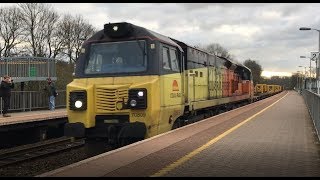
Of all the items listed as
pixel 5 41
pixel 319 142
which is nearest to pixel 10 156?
pixel 319 142

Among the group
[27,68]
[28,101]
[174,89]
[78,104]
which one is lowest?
[28,101]

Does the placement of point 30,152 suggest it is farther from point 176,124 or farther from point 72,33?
point 72,33

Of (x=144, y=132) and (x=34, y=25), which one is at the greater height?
(x=34, y=25)

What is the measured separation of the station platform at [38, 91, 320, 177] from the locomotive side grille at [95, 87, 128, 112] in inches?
49.7

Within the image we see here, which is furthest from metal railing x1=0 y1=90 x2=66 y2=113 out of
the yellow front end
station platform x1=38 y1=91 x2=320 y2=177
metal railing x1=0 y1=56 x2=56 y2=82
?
station platform x1=38 y1=91 x2=320 y2=177

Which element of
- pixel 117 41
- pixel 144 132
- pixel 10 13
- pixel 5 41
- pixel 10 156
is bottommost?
pixel 10 156

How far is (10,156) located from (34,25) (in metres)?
49.0

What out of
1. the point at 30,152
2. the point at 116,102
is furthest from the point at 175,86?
the point at 30,152

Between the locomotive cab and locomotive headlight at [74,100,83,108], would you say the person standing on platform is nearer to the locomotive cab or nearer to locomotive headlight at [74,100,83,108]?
the locomotive cab

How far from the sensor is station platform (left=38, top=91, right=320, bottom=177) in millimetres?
7898

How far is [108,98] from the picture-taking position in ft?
38.6

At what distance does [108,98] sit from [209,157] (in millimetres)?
3492

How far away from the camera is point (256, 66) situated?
13925 centimetres

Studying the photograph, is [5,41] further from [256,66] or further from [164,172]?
[256,66]
